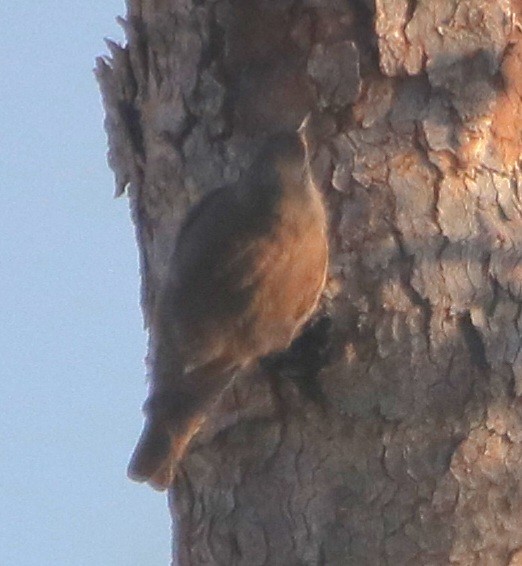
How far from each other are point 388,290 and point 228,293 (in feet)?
1.22

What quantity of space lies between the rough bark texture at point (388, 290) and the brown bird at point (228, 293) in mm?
99

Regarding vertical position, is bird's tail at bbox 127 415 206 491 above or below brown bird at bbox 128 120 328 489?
below

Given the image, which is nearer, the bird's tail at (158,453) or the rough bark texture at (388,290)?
the bird's tail at (158,453)

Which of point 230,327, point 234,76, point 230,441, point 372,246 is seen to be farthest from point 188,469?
point 234,76

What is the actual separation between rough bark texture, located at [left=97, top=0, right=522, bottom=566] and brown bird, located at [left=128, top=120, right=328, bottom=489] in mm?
99

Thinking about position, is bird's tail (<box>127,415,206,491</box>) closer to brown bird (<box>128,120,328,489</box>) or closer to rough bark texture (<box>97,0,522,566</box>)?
brown bird (<box>128,120,328,489</box>)

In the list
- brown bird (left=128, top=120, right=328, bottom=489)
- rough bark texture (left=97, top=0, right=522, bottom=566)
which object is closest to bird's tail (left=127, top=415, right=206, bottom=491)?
brown bird (left=128, top=120, right=328, bottom=489)

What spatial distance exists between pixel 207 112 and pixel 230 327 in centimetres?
53

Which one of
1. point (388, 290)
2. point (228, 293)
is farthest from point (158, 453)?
point (388, 290)

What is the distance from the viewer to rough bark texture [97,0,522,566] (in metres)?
3.92

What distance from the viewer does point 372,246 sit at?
13.0 ft

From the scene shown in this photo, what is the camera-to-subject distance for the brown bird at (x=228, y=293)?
12.7 feet

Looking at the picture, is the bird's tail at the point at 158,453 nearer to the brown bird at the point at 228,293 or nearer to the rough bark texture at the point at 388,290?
the brown bird at the point at 228,293

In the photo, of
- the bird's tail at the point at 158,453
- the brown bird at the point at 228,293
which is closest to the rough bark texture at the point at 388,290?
the brown bird at the point at 228,293
